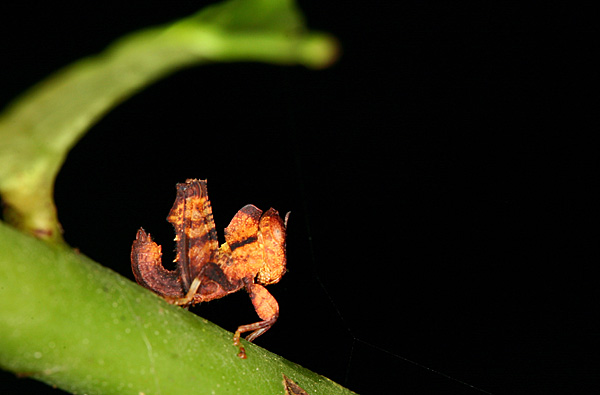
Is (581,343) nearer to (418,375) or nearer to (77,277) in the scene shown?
(418,375)

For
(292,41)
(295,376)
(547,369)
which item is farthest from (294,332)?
(292,41)

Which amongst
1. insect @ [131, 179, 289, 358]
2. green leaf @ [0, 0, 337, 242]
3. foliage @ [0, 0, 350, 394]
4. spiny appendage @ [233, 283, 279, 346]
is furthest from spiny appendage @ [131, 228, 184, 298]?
green leaf @ [0, 0, 337, 242]

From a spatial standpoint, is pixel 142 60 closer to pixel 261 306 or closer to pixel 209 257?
pixel 209 257

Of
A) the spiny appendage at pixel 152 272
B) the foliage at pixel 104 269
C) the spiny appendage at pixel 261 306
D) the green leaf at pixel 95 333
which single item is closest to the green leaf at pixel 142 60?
the foliage at pixel 104 269

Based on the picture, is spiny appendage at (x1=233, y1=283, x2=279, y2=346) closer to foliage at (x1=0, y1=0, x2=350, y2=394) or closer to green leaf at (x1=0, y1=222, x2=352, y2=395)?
foliage at (x1=0, y1=0, x2=350, y2=394)

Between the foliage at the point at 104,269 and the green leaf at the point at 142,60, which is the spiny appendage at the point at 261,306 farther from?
the green leaf at the point at 142,60
